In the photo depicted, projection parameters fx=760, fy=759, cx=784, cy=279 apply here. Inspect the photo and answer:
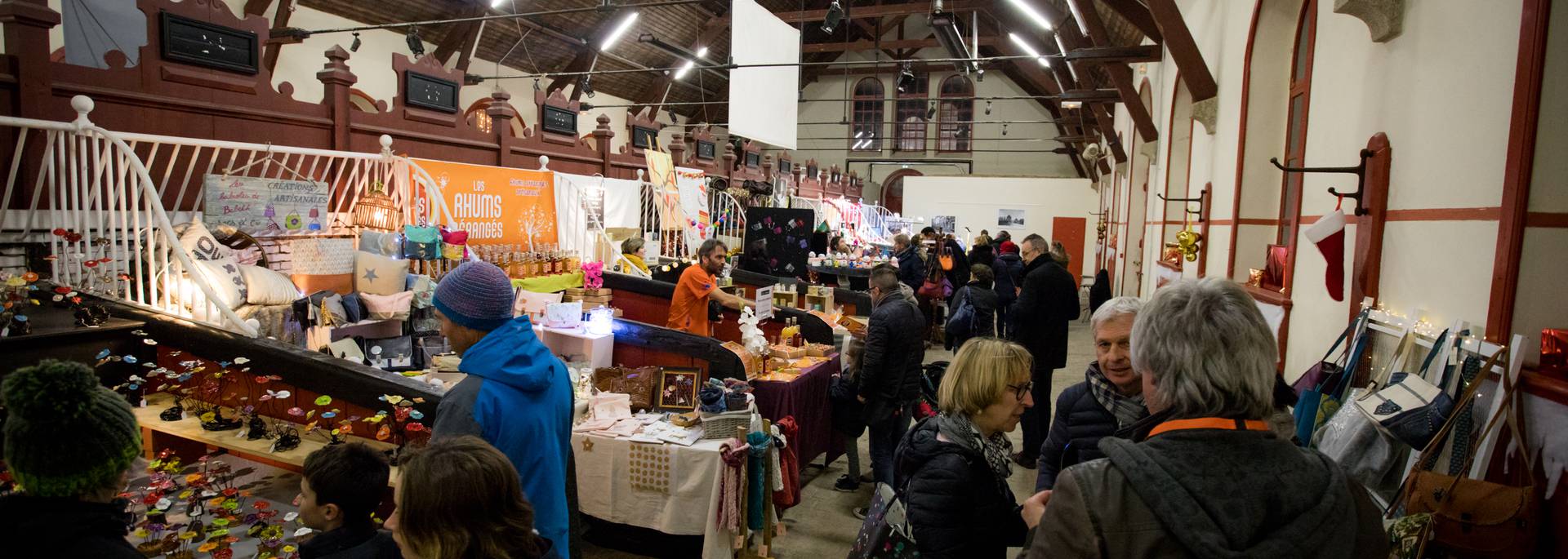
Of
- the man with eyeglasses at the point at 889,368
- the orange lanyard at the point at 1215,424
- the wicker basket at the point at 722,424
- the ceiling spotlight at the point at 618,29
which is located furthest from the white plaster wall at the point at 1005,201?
the orange lanyard at the point at 1215,424

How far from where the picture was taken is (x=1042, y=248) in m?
5.29

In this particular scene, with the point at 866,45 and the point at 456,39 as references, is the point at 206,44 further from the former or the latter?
the point at 866,45

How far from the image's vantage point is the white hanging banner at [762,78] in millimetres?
8445

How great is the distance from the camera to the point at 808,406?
181 inches

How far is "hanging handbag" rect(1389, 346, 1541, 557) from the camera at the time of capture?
171 cm

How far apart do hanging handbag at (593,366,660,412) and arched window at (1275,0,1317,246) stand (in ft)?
11.3

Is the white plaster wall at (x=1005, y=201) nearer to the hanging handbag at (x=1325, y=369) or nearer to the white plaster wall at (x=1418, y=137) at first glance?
the white plaster wall at (x=1418, y=137)

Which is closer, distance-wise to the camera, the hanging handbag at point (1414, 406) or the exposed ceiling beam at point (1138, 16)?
the hanging handbag at point (1414, 406)

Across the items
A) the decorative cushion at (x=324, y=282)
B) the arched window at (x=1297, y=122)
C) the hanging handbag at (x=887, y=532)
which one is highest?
the arched window at (x=1297, y=122)

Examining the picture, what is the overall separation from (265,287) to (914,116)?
21.5 m

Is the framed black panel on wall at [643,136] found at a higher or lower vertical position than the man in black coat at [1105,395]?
higher

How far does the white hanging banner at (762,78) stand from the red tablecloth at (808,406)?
440cm

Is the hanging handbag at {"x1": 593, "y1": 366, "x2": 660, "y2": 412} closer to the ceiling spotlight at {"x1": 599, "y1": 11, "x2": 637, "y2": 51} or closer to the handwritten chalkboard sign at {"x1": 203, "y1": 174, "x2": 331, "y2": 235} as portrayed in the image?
the handwritten chalkboard sign at {"x1": 203, "y1": 174, "x2": 331, "y2": 235}

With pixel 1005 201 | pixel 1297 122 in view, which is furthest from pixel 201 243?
pixel 1005 201
